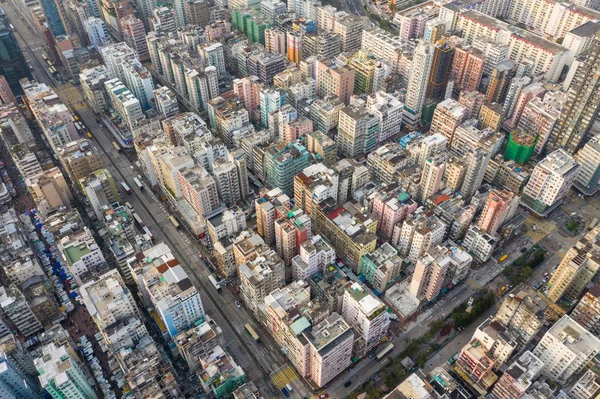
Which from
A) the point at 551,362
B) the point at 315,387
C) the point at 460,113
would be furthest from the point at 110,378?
the point at 460,113

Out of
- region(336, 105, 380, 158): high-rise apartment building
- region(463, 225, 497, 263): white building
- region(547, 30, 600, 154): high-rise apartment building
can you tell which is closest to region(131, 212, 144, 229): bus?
region(336, 105, 380, 158): high-rise apartment building

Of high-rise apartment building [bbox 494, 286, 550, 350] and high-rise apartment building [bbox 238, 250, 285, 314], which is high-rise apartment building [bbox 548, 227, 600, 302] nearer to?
high-rise apartment building [bbox 494, 286, 550, 350]

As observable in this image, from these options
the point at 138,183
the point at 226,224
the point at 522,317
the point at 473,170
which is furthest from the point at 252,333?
the point at 473,170

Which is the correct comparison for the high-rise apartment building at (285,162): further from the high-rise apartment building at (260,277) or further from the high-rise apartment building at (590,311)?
the high-rise apartment building at (590,311)

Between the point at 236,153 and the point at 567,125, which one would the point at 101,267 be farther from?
the point at 567,125

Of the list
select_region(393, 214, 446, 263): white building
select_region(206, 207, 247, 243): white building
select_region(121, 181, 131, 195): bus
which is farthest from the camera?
select_region(121, 181, 131, 195): bus

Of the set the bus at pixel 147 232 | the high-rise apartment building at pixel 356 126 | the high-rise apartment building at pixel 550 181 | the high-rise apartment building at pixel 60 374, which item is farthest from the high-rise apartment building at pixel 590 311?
the high-rise apartment building at pixel 60 374
